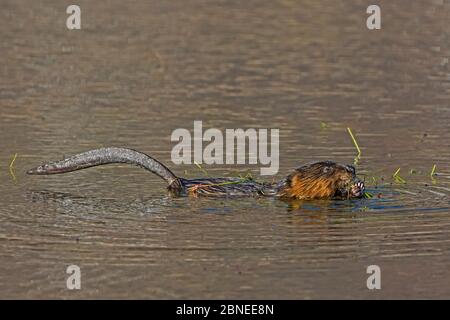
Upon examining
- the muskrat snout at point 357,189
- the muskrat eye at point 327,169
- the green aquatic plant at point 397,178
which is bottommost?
the muskrat snout at point 357,189

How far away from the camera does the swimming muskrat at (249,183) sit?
11.3 metres

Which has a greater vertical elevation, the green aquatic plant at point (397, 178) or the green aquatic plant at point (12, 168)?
the green aquatic plant at point (12, 168)

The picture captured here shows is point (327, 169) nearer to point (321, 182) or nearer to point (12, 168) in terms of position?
point (321, 182)

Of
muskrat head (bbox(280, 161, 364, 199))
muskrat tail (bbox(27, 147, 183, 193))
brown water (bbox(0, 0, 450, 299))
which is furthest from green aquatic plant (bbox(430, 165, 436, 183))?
muskrat tail (bbox(27, 147, 183, 193))

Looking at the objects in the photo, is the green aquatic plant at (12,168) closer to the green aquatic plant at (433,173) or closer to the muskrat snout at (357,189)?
the muskrat snout at (357,189)

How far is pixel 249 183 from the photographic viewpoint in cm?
1145

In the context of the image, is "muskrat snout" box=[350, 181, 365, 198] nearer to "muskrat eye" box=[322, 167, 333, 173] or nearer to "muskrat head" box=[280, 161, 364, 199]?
"muskrat head" box=[280, 161, 364, 199]

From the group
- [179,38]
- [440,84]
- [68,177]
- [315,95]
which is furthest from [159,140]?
[179,38]

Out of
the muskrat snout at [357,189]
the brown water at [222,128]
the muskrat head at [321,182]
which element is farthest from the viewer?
the muskrat head at [321,182]

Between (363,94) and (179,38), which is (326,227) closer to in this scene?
(363,94)

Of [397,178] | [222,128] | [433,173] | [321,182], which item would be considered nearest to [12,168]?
[222,128]

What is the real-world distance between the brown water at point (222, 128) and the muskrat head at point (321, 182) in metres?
0.16

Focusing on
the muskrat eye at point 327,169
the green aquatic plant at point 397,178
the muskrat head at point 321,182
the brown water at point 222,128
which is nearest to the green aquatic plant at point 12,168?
the brown water at point 222,128

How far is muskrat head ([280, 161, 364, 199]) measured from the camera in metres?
11.3
